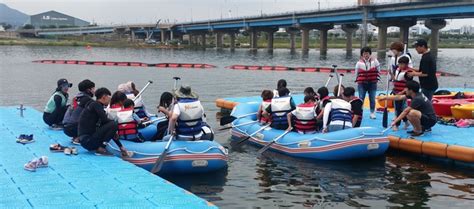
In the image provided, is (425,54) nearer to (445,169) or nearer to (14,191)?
(445,169)

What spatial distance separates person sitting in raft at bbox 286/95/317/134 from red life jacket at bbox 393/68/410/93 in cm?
217

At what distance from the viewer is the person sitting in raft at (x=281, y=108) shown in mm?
11664

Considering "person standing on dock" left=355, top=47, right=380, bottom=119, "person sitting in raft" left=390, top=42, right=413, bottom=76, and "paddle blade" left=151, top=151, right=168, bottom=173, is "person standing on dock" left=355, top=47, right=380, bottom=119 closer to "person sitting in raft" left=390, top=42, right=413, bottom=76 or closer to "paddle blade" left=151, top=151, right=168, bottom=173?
"person sitting in raft" left=390, top=42, right=413, bottom=76

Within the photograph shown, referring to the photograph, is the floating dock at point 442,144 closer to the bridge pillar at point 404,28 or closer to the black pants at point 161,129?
the black pants at point 161,129

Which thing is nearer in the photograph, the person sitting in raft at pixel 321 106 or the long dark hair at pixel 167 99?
the long dark hair at pixel 167 99

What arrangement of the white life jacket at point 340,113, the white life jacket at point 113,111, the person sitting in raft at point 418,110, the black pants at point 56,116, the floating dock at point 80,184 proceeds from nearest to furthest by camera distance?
the floating dock at point 80,184, the white life jacket at point 113,111, the white life jacket at point 340,113, the person sitting in raft at point 418,110, the black pants at point 56,116

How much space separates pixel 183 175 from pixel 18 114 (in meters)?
6.96

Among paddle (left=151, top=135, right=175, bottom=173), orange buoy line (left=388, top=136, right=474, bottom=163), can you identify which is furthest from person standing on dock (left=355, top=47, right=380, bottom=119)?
paddle (left=151, top=135, right=175, bottom=173)

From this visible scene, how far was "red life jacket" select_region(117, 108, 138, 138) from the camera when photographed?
9.96 meters

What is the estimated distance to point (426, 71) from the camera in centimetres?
1145

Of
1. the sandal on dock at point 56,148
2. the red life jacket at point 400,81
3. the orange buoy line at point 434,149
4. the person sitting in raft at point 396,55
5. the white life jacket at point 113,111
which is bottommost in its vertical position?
the orange buoy line at point 434,149

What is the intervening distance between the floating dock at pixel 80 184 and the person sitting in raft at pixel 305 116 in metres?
3.97

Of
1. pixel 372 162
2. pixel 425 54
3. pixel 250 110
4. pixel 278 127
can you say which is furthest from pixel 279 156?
pixel 425 54

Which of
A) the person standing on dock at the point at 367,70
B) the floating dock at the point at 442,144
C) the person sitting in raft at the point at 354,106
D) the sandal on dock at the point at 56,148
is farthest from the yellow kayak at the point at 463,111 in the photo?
the sandal on dock at the point at 56,148
